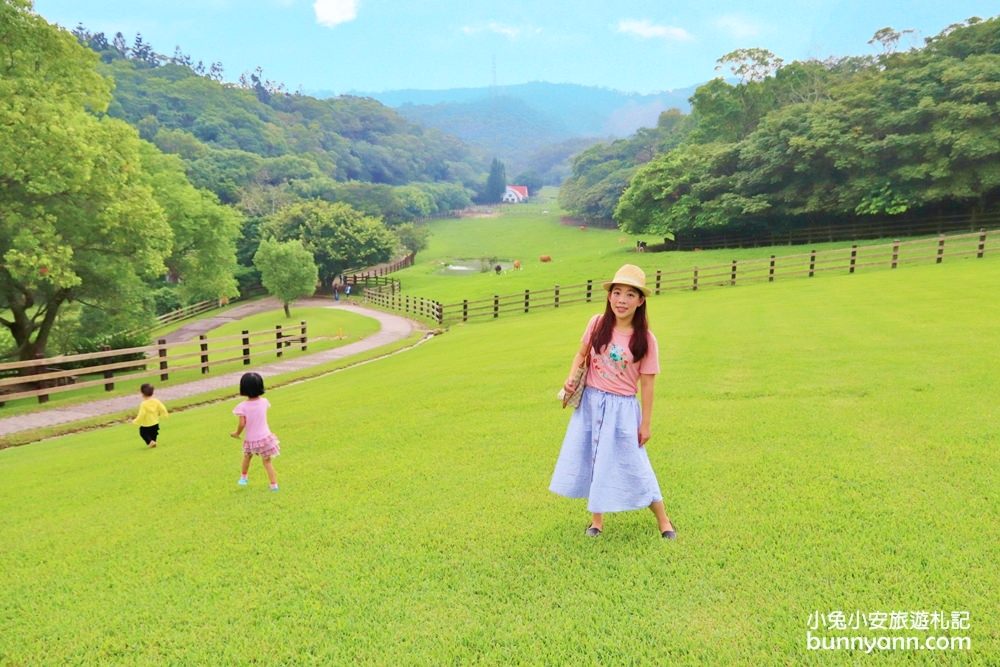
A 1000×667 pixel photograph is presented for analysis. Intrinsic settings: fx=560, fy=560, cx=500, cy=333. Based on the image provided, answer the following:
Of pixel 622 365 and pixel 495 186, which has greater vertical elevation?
pixel 495 186

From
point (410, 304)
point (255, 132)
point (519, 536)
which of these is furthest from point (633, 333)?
point (255, 132)

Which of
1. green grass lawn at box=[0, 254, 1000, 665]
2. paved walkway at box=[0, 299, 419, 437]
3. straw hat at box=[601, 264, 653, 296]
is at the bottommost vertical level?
paved walkway at box=[0, 299, 419, 437]

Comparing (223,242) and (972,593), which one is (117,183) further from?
(972,593)

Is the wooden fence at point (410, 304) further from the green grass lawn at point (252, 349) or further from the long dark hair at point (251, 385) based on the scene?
the long dark hair at point (251, 385)

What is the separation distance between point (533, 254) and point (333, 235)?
2583 centimetres

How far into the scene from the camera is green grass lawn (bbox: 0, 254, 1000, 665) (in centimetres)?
319

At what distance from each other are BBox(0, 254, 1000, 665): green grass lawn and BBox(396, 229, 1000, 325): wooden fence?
16168 mm

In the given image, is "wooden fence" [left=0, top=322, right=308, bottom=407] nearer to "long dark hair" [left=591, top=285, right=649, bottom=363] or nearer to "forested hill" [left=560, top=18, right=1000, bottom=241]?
"long dark hair" [left=591, top=285, right=649, bottom=363]

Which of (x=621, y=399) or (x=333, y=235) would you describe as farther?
(x=333, y=235)

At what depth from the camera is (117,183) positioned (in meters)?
15.1

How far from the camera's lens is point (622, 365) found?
3848 millimetres

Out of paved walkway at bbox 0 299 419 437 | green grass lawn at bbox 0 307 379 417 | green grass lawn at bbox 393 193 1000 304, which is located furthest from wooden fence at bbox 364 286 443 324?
paved walkway at bbox 0 299 419 437

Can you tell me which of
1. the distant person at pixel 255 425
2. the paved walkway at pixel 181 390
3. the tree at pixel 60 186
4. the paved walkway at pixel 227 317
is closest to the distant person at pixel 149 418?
the distant person at pixel 255 425

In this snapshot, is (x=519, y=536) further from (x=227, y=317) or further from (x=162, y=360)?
(x=227, y=317)
